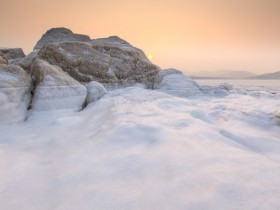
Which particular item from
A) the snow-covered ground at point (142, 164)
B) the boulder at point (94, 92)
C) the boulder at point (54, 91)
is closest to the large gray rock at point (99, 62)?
the boulder at point (94, 92)

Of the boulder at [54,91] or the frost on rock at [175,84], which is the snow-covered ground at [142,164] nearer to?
the boulder at [54,91]

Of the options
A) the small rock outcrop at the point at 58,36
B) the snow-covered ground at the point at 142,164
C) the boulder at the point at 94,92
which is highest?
the small rock outcrop at the point at 58,36

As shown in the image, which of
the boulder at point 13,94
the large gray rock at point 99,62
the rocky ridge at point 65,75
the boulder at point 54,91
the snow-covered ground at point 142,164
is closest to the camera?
the snow-covered ground at point 142,164

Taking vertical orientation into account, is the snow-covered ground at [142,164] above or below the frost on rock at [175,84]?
below

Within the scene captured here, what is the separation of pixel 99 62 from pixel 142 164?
4572 millimetres

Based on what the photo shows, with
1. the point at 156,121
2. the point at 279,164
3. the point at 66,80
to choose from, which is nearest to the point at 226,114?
the point at 156,121

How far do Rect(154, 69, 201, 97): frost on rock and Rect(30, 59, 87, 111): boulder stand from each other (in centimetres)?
238

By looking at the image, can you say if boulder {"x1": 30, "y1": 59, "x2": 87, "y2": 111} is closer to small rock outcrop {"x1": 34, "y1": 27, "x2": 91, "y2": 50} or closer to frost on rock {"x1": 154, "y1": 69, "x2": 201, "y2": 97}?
frost on rock {"x1": 154, "y1": 69, "x2": 201, "y2": 97}

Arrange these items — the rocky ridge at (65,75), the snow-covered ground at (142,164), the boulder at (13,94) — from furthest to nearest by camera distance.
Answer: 1. the rocky ridge at (65,75)
2. the boulder at (13,94)
3. the snow-covered ground at (142,164)

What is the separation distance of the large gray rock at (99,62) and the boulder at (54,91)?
126cm

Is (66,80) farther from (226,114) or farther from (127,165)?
(127,165)

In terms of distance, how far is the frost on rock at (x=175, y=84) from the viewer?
584 cm

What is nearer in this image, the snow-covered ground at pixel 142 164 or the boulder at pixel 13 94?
the snow-covered ground at pixel 142 164

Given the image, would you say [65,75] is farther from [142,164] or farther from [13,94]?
[142,164]
